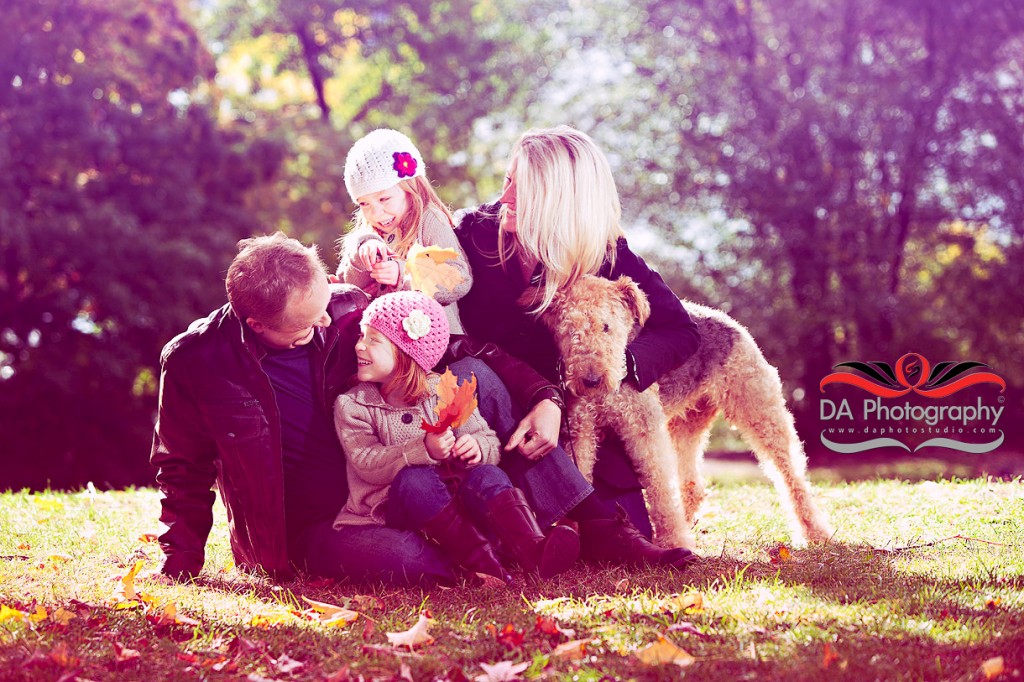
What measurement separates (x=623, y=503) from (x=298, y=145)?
14.7 meters

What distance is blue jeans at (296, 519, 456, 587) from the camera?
380 cm

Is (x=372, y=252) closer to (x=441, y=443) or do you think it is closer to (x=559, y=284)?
(x=559, y=284)

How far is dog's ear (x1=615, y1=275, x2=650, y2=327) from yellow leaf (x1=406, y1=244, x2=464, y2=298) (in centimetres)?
73

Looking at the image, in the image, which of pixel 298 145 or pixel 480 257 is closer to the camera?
pixel 480 257

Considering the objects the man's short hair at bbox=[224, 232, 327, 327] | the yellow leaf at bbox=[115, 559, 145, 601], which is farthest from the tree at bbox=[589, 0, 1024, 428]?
the yellow leaf at bbox=[115, 559, 145, 601]

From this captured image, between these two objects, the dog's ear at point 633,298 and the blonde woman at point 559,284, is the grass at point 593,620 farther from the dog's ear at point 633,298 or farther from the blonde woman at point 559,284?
the dog's ear at point 633,298

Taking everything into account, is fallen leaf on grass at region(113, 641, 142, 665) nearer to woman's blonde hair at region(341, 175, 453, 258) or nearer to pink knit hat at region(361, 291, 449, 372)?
pink knit hat at region(361, 291, 449, 372)

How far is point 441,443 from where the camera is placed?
371cm

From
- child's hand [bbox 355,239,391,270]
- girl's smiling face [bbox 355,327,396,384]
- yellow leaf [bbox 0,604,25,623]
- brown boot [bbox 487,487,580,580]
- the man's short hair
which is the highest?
child's hand [bbox 355,239,391,270]

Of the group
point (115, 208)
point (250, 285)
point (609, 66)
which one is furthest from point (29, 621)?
point (609, 66)

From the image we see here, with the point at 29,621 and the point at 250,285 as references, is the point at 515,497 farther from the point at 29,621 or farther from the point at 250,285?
the point at 29,621

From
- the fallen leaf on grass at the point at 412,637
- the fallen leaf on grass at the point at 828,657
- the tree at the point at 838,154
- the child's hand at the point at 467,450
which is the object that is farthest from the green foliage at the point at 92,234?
the fallen leaf on grass at the point at 828,657

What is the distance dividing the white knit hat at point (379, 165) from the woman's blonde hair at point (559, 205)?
0.53m

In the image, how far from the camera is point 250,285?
12.5ft
